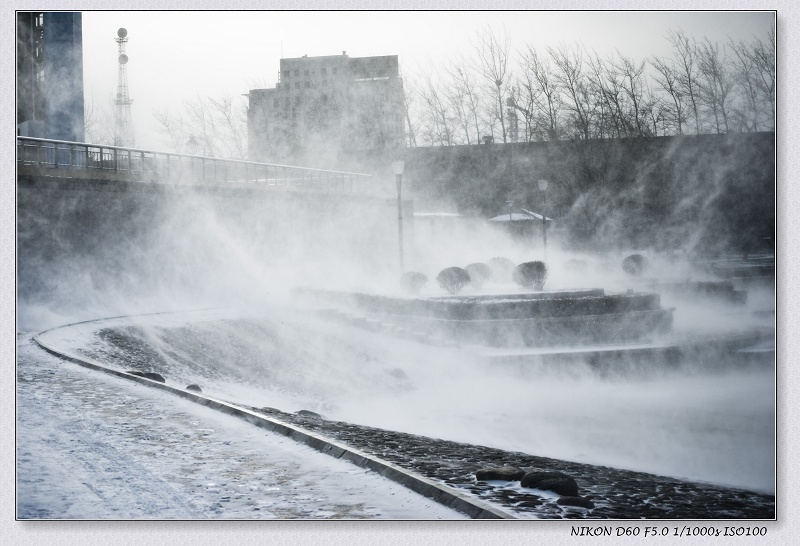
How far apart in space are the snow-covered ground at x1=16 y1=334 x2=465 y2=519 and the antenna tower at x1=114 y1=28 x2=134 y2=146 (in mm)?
2867

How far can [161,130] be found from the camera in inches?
373

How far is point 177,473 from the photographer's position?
4.29m

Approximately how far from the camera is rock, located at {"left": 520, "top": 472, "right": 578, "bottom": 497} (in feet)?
13.8

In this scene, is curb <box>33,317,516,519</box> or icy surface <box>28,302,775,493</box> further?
icy surface <box>28,302,775,493</box>

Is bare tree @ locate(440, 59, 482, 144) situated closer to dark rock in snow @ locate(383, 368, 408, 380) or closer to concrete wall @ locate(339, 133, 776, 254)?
concrete wall @ locate(339, 133, 776, 254)

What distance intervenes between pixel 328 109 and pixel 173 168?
607 cm

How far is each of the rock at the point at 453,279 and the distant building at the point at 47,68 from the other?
7.16 meters

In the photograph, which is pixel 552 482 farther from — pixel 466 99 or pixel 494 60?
pixel 466 99

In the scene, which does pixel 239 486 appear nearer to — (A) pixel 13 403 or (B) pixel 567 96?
(A) pixel 13 403

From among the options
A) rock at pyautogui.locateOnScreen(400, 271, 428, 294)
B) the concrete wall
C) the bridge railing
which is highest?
the bridge railing

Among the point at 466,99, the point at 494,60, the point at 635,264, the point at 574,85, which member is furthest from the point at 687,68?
the point at 635,264

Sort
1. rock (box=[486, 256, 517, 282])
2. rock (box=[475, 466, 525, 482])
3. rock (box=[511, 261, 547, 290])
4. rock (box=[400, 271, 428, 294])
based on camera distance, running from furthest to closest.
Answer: rock (box=[486, 256, 517, 282]), rock (box=[400, 271, 428, 294]), rock (box=[511, 261, 547, 290]), rock (box=[475, 466, 525, 482])

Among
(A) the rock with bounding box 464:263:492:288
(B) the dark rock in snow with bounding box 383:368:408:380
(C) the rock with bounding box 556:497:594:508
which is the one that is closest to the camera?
(C) the rock with bounding box 556:497:594:508

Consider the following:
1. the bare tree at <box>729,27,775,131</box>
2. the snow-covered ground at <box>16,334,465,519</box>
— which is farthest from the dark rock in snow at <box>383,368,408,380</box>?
the bare tree at <box>729,27,775,131</box>
